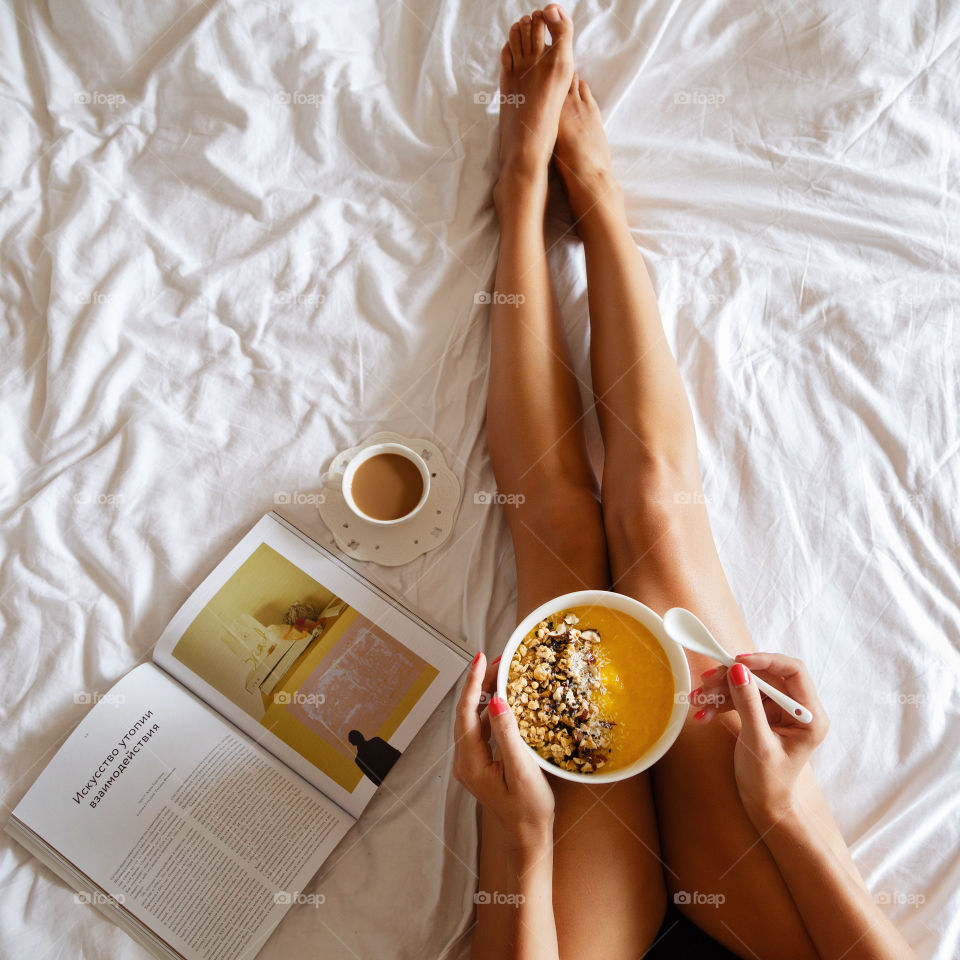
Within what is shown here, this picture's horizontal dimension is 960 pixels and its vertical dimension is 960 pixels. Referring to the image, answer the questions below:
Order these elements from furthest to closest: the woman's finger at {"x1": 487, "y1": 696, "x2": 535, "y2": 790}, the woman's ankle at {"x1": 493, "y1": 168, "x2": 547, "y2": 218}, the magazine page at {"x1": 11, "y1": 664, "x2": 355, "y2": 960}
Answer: the woman's ankle at {"x1": 493, "y1": 168, "x2": 547, "y2": 218}, the magazine page at {"x1": 11, "y1": 664, "x2": 355, "y2": 960}, the woman's finger at {"x1": 487, "y1": 696, "x2": 535, "y2": 790}

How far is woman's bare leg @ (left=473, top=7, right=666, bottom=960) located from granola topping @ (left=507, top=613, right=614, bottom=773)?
0.31 feet

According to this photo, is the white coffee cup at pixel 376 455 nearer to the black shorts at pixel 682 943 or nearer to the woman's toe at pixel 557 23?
the black shorts at pixel 682 943

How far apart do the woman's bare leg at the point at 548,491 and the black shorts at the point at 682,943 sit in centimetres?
2

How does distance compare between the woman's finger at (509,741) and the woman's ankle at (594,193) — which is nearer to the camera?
the woman's finger at (509,741)

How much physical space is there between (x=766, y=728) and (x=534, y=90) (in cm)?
95

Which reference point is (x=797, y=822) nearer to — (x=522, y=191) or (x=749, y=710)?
(x=749, y=710)

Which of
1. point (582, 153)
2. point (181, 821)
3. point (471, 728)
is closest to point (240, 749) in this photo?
point (181, 821)

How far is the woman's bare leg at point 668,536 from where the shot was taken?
31.4 inches

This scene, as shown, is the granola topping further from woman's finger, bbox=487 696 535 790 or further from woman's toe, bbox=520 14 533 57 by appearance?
woman's toe, bbox=520 14 533 57

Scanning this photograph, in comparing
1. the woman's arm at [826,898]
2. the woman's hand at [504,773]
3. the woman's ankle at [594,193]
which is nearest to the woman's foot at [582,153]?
the woman's ankle at [594,193]

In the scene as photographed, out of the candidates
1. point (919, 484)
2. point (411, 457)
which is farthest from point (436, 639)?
point (919, 484)

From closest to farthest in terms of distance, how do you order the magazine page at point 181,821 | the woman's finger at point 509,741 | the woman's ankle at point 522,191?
the woman's finger at point 509,741 < the magazine page at point 181,821 < the woman's ankle at point 522,191

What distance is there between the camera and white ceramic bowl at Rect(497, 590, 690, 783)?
Result: 0.74m

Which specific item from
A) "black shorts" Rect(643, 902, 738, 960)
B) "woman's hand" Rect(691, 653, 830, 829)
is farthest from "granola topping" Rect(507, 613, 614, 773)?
"black shorts" Rect(643, 902, 738, 960)
